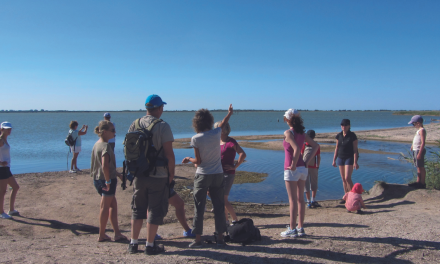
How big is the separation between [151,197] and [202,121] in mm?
1165

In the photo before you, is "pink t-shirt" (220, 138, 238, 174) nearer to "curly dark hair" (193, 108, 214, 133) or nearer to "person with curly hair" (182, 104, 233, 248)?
"person with curly hair" (182, 104, 233, 248)

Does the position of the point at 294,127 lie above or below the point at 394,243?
above

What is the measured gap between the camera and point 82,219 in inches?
228

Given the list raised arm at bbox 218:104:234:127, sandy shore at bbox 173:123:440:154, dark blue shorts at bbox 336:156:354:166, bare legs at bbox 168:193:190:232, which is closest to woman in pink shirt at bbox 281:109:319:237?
raised arm at bbox 218:104:234:127

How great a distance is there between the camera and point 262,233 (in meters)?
4.76

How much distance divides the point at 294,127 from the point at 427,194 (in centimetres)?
462

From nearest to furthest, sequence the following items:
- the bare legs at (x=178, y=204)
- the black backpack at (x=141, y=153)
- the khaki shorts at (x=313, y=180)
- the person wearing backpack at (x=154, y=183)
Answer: the black backpack at (x=141, y=153)
the person wearing backpack at (x=154, y=183)
the bare legs at (x=178, y=204)
the khaki shorts at (x=313, y=180)

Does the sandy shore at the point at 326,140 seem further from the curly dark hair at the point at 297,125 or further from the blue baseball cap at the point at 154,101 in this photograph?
the blue baseball cap at the point at 154,101

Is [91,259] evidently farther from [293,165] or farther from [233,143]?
[293,165]

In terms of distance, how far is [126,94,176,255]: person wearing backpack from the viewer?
348 centimetres

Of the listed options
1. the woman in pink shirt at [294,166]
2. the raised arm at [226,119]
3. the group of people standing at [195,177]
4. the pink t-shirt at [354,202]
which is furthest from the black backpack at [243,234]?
the pink t-shirt at [354,202]

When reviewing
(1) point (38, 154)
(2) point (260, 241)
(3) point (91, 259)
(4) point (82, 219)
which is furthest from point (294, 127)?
(1) point (38, 154)

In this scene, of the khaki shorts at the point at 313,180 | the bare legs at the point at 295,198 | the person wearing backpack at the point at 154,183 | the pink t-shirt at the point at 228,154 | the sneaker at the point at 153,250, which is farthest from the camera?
the khaki shorts at the point at 313,180

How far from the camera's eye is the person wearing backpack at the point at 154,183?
348 centimetres
